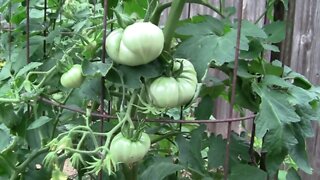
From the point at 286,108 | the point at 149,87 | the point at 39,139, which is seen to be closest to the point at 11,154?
the point at 39,139

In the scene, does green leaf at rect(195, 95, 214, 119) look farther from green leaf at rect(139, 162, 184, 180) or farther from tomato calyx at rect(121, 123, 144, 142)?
tomato calyx at rect(121, 123, 144, 142)

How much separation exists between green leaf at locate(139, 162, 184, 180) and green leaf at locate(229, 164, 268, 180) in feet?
0.36

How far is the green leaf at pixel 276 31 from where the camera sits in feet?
3.94

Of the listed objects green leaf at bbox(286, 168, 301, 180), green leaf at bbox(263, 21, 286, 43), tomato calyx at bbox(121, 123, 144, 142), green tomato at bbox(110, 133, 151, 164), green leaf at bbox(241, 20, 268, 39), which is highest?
green leaf at bbox(241, 20, 268, 39)

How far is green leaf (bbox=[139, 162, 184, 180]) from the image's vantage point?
1.21 meters

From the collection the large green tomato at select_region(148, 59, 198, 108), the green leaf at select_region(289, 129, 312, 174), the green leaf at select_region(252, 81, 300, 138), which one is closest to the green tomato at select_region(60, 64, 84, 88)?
the large green tomato at select_region(148, 59, 198, 108)

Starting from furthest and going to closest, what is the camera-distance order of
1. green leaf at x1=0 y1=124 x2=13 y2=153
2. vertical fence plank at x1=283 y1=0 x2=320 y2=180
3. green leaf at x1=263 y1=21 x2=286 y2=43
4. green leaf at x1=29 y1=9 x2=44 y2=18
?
1. vertical fence plank at x1=283 y1=0 x2=320 y2=180
2. green leaf at x1=29 y1=9 x2=44 y2=18
3. green leaf at x1=0 y1=124 x2=13 y2=153
4. green leaf at x1=263 y1=21 x2=286 y2=43

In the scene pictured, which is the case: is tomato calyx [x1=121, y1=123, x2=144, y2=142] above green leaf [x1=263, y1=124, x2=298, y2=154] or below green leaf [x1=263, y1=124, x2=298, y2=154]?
above

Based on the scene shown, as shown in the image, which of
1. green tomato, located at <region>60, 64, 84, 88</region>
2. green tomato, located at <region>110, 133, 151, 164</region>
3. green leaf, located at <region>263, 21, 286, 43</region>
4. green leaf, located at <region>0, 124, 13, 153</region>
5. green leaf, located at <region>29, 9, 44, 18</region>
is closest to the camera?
green tomato, located at <region>110, 133, 151, 164</region>

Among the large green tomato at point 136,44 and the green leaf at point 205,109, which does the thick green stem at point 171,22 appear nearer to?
the large green tomato at point 136,44

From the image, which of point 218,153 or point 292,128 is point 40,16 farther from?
point 292,128

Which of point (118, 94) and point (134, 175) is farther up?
point (118, 94)

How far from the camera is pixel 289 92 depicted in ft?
3.97

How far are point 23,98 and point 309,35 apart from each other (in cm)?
160
